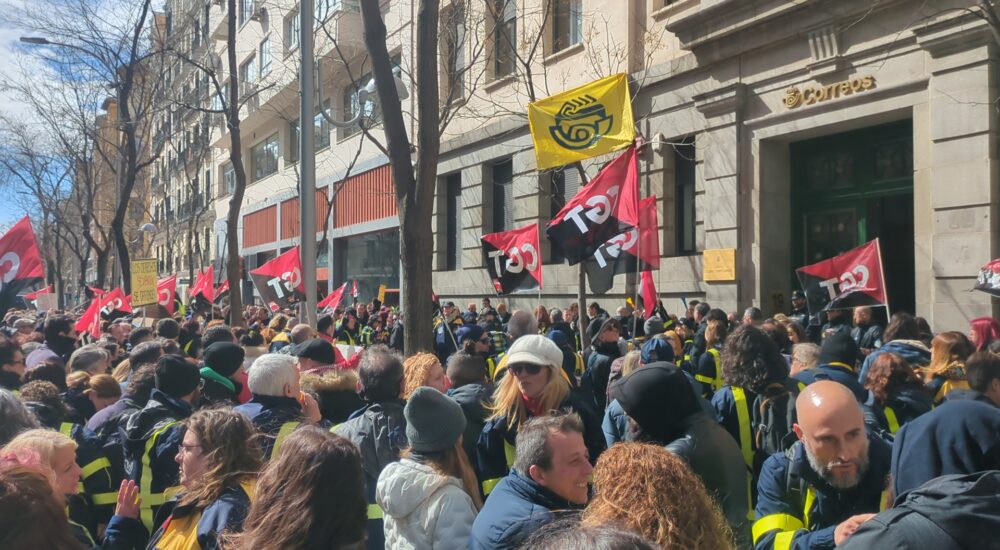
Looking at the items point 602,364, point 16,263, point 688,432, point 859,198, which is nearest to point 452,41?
Answer: point 859,198

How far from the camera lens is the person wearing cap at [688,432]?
10.9 feet

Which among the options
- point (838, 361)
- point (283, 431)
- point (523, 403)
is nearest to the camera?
point (283, 431)

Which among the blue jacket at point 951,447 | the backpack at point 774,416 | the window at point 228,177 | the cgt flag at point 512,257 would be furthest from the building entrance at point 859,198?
the window at point 228,177

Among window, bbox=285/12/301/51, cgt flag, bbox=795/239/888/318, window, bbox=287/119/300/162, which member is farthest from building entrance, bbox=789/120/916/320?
window, bbox=287/119/300/162

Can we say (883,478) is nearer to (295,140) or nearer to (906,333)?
(906,333)

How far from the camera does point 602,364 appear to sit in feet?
22.8

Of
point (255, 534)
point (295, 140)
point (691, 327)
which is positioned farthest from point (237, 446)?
point (295, 140)

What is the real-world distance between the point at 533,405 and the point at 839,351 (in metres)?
2.18

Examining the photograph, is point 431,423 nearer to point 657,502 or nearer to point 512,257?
point 657,502

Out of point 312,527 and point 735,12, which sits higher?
point 735,12

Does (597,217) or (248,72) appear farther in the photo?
(248,72)

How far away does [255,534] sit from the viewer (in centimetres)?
241

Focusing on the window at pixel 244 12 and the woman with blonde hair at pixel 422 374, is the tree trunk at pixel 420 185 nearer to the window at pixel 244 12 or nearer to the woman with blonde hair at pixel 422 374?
the woman with blonde hair at pixel 422 374

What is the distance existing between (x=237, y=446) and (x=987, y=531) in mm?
2589
